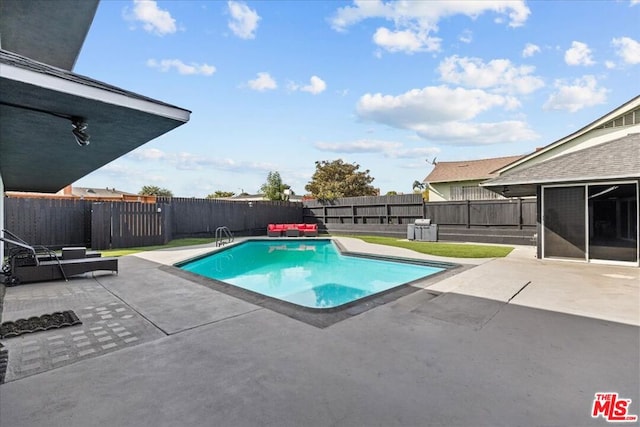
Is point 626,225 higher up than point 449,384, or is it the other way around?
point 626,225

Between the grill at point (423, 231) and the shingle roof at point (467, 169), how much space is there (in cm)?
651

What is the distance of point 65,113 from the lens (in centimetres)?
250

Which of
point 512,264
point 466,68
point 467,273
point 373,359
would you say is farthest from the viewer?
point 466,68

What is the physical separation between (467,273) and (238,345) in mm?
5112

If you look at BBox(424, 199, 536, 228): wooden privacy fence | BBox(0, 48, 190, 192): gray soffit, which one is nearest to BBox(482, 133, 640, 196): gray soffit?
BBox(424, 199, 536, 228): wooden privacy fence

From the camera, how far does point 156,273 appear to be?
655 centimetres

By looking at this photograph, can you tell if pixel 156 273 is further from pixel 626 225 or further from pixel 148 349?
pixel 626 225

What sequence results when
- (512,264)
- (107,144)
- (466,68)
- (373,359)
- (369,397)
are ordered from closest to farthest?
1. (369,397)
2. (373,359)
3. (107,144)
4. (512,264)
5. (466,68)

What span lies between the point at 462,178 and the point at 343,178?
40.0 ft

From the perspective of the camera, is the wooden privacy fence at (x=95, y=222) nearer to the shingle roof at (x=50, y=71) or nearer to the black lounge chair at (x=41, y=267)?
the black lounge chair at (x=41, y=267)

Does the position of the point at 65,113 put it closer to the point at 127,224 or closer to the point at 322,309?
the point at 322,309

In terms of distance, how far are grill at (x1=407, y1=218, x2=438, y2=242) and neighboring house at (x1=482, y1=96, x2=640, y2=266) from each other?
4.99 m

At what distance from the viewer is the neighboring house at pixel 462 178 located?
717 inches

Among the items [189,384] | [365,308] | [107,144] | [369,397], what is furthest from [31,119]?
[365,308]
